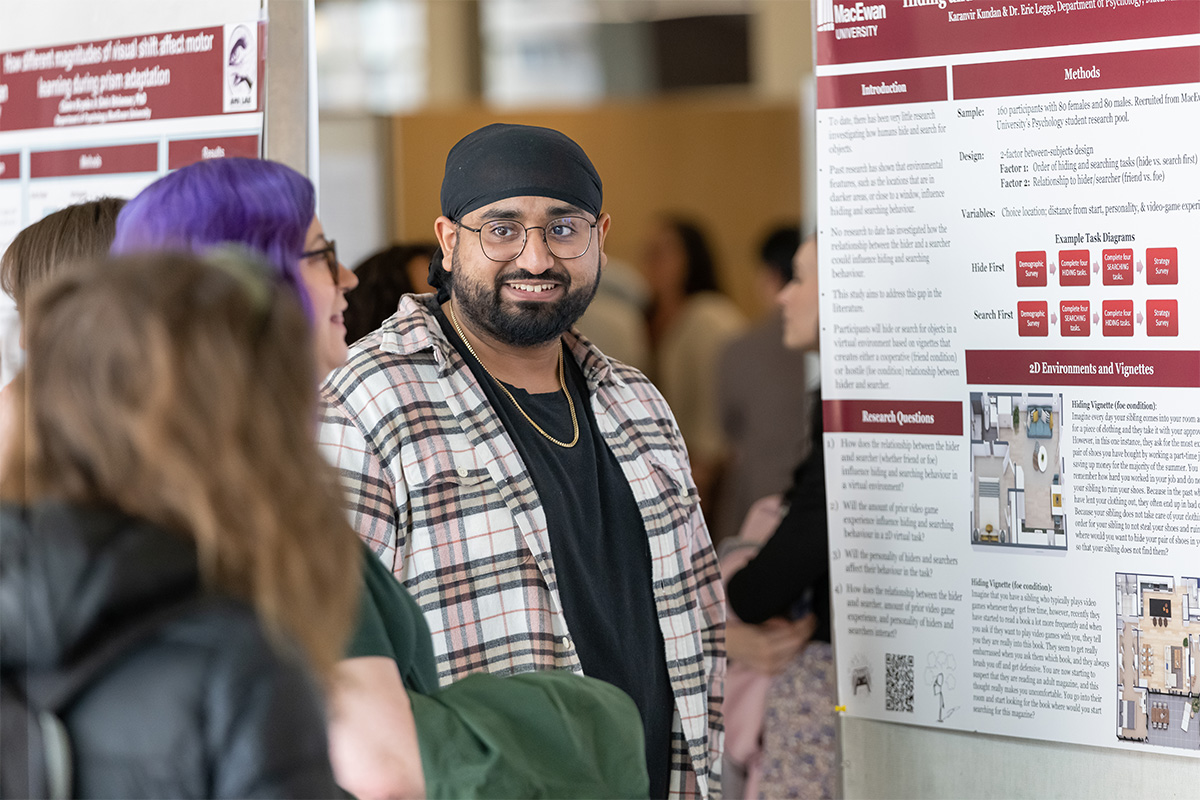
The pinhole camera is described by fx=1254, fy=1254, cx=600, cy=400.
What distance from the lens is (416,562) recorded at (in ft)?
6.68

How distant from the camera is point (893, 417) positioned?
7.96 feet

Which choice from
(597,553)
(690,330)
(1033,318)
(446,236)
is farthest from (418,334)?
(690,330)

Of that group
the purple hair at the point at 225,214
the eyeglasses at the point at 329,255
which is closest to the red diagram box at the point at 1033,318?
the eyeglasses at the point at 329,255

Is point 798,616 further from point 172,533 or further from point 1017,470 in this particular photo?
point 172,533

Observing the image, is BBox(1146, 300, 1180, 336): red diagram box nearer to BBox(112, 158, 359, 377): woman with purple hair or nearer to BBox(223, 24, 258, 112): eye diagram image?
BBox(112, 158, 359, 377): woman with purple hair

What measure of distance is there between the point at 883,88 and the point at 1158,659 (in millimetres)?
1155

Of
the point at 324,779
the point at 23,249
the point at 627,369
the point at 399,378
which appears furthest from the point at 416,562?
the point at 324,779

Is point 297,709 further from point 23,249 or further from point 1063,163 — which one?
point 1063,163

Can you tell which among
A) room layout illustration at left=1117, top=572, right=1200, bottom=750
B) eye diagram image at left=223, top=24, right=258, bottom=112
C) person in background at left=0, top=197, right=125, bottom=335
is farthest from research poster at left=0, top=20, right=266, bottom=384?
room layout illustration at left=1117, top=572, right=1200, bottom=750

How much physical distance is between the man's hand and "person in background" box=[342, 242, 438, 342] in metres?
1.16

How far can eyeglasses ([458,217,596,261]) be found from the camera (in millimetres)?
2176

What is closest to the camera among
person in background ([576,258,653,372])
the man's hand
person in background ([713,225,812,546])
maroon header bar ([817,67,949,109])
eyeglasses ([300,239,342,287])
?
eyeglasses ([300,239,342,287])

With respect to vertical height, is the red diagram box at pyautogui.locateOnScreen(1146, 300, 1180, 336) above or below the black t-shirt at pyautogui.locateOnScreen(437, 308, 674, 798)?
above

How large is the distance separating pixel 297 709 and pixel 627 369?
1.55 m
